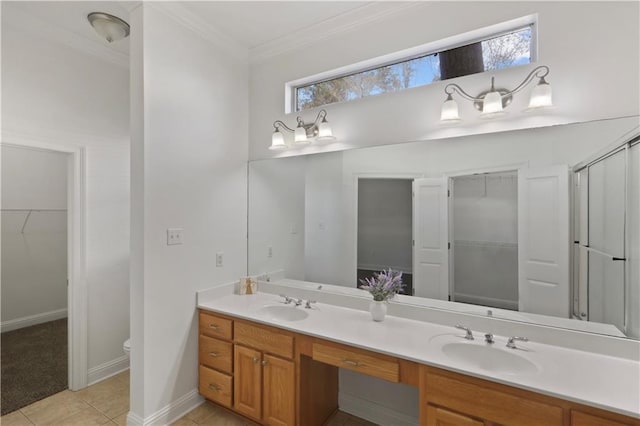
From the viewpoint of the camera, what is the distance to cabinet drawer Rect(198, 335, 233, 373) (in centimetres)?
220

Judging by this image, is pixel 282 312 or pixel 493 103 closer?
pixel 493 103

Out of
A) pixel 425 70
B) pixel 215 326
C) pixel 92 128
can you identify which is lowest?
pixel 215 326

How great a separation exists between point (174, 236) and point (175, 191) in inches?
12.8

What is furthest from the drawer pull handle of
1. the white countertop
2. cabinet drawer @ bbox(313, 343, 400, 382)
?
the white countertop

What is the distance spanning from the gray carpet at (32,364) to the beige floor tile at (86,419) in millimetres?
466

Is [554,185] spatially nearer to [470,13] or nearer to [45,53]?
[470,13]

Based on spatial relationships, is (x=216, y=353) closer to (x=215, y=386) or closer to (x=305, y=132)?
(x=215, y=386)

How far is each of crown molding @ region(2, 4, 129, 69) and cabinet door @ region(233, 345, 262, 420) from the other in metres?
2.76

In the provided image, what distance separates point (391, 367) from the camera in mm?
1569

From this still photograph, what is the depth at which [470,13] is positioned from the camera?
6.21 ft

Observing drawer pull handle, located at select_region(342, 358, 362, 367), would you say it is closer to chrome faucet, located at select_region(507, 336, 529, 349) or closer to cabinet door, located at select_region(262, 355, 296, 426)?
cabinet door, located at select_region(262, 355, 296, 426)

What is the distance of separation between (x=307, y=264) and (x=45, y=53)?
265 cm

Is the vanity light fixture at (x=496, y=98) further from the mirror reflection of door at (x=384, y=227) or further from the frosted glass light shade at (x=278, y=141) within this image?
the frosted glass light shade at (x=278, y=141)

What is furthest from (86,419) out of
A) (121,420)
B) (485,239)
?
(485,239)
